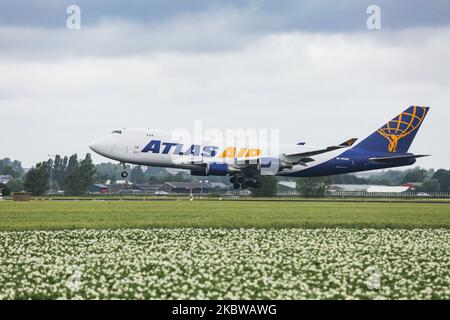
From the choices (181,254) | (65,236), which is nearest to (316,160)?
(65,236)

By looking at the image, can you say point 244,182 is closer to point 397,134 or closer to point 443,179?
point 397,134

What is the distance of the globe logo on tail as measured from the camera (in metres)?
83.7

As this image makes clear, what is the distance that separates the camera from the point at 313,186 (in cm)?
11731

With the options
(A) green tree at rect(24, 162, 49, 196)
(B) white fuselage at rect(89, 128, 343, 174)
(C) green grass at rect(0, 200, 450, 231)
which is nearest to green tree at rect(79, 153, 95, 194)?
(A) green tree at rect(24, 162, 49, 196)

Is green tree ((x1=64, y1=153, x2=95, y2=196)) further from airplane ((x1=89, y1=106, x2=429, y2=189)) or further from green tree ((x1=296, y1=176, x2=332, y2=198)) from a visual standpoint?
airplane ((x1=89, y1=106, x2=429, y2=189))

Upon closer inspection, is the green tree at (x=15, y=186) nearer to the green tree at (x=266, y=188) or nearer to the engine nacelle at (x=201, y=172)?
the green tree at (x=266, y=188)

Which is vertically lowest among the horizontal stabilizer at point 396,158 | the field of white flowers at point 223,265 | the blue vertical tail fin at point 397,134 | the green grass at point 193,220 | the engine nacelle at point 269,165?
the field of white flowers at point 223,265

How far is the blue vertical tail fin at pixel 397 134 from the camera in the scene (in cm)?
8356

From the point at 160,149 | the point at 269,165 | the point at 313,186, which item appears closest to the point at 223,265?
the point at 160,149

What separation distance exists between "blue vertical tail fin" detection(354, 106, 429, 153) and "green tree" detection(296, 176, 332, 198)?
2894 cm

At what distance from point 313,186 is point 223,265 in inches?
3772

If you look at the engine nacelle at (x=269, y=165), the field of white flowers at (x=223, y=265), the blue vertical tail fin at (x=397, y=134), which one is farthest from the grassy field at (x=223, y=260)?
the blue vertical tail fin at (x=397, y=134)

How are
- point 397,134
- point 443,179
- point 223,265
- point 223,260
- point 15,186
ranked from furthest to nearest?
point 443,179 → point 15,186 → point 397,134 → point 223,260 → point 223,265
